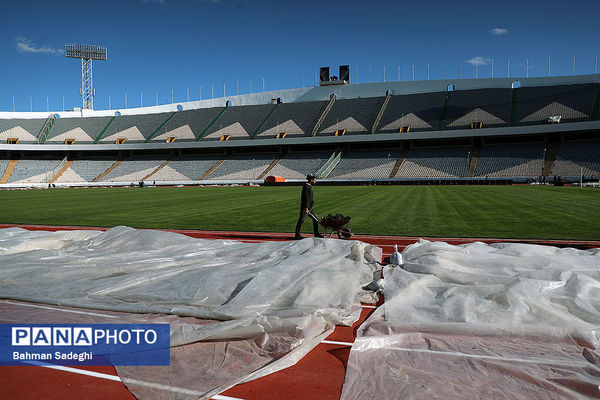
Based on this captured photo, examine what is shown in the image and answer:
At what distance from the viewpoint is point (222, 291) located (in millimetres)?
4941

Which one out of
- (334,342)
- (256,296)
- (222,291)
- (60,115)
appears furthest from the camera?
(60,115)

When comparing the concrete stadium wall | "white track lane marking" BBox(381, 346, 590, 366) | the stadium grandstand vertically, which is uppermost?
the concrete stadium wall

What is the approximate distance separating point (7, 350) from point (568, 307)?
5.64 meters

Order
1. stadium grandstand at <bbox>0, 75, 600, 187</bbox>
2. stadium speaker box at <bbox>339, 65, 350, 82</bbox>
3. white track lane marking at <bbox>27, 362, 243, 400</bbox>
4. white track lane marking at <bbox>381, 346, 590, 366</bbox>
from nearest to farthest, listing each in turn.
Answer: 1. white track lane marking at <bbox>27, 362, 243, 400</bbox>
2. white track lane marking at <bbox>381, 346, 590, 366</bbox>
3. stadium grandstand at <bbox>0, 75, 600, 187</bbox>
4. stadium speaker box at <bbox>339, 65, 350, 82</bbox>

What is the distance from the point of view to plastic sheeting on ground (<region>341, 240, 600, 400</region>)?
2945mm

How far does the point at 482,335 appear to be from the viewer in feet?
12.2

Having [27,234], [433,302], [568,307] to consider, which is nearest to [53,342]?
[433,302]

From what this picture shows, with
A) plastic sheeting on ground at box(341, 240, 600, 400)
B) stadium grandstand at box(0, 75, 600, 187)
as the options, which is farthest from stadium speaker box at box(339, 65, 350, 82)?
plastic sheeting on ground at box(341, 240, 600, 400)

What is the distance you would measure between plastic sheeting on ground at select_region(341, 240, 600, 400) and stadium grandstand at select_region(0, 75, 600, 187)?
41.8 meters

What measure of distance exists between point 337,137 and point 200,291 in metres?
51.3

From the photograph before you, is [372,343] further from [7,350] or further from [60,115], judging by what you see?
[60,115]

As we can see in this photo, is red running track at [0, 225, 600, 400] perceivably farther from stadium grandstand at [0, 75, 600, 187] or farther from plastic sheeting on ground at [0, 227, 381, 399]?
stadium grandstand at [0, 75, 600, 187]

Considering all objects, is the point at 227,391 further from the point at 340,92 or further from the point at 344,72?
the point at 344,72

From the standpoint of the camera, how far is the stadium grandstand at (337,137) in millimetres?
46969
